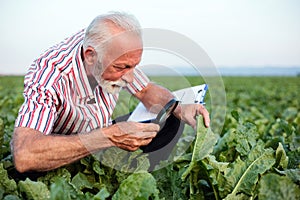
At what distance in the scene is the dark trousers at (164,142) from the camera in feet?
10.3

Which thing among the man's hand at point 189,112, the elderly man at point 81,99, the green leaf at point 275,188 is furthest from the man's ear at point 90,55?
the green leaf at point 275,188

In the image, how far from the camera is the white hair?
2.82 meters

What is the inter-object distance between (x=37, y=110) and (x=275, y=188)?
4.60 feet

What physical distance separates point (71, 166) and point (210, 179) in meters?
0.92

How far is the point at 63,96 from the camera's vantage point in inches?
112

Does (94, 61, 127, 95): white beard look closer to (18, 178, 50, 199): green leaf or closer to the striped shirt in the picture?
the striped shirt

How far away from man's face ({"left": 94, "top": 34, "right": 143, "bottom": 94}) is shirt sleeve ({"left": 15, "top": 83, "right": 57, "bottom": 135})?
1.22 ft

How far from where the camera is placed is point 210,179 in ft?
7.89

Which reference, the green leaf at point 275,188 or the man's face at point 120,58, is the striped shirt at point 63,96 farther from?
the green leaf at point 275,188

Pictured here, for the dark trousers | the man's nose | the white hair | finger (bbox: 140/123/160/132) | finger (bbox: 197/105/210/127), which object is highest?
the white hair

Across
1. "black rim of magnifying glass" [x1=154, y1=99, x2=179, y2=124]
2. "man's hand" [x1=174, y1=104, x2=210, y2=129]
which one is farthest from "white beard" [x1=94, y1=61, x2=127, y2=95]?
"man's hand" [x1=174, y1=104, x2=210, y2=129]

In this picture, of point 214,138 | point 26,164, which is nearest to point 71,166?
point 26,164

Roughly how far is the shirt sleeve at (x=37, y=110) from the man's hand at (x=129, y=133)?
0.35 m

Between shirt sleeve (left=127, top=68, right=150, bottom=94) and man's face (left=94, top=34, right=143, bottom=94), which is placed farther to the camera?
shirt sleeve (left=127, top=68, right=150, bottom=94)
